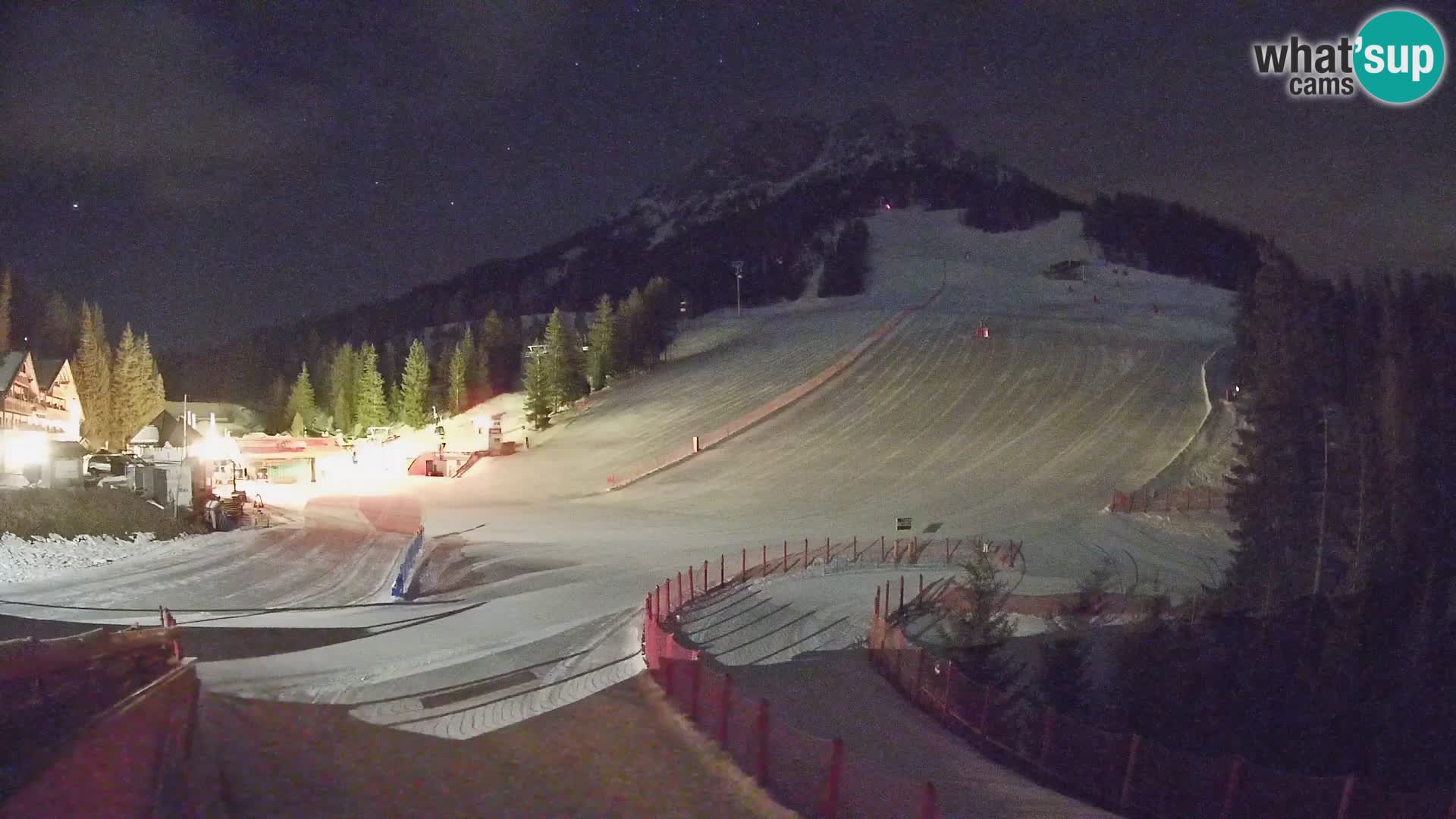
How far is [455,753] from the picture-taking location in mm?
9438

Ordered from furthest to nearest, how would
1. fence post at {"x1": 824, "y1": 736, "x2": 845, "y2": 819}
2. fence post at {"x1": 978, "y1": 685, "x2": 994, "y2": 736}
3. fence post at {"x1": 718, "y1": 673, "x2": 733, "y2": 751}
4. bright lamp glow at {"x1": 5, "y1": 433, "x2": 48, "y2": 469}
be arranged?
bright lamp glow at {"x1": 5, "y1": 433, "x2": 48, "y2": 469}, fence post at {"x1": 978, "y1": 685, "x2": 994, "y2": 736}, fence post at {"x1": 718, "y1": 673, "x2": 733, "y2": 751}, fence post at {"x1": 824, "y1": 736, "x2": 845, "y2": 819}

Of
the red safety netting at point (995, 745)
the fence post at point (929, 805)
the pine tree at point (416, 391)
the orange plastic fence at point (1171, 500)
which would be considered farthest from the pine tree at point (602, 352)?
the fence post at point (929, 805)

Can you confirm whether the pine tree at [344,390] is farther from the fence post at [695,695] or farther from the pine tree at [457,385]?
the fence post at [695,695]

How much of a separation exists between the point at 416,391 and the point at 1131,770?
274 feet

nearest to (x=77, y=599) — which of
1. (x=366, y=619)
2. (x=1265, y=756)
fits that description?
(x=366, y=619)

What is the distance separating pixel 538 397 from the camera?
7081cm

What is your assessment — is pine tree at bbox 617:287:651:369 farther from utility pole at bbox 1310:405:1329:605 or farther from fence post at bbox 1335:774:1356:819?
fence post at bbox 1335:774:1356:819

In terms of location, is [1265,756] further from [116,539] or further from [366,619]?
[116,539]

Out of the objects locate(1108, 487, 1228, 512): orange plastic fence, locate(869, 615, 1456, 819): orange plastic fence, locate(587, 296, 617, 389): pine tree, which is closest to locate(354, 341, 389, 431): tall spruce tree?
locate(587, 296, 617, 389): pine tree

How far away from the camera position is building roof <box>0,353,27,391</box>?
57.2m

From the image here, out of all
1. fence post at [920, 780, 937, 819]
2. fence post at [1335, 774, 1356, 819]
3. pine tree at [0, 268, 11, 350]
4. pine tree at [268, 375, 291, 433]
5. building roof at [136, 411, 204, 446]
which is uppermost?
pine tree at [0, 268, 11, 350]

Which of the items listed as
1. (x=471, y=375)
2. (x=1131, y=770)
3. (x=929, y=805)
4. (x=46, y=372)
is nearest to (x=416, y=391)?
(x=471, y=375)

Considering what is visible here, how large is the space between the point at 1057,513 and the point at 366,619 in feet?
84.6

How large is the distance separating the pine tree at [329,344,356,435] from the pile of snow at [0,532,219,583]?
7340 cm
